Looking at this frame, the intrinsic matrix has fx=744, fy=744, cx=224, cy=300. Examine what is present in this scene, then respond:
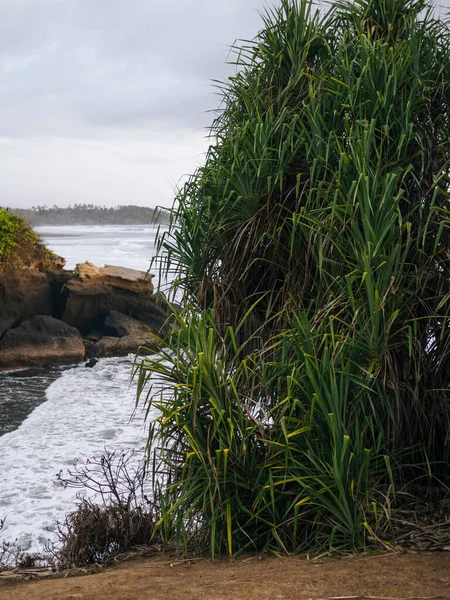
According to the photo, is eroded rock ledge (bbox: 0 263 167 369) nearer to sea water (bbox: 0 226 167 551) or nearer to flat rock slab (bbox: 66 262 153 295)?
flat rock slab (bbox: 66 262 153 295)

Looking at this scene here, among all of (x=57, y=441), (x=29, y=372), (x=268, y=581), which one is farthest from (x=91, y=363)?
(x=268, y=581)

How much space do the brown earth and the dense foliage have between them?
0.80 feet

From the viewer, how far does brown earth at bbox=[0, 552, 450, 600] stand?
11.7 feet

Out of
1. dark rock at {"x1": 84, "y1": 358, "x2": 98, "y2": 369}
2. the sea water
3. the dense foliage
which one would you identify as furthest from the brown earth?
dark rock at {"x1": 84, "y1": 358, "x2": 98, "y2": 369}

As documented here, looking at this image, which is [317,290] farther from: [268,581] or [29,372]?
[29,372]

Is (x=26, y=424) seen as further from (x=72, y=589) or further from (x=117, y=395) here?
(x=72, y=589)

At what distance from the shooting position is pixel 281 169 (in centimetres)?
578

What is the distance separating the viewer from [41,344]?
17.8m

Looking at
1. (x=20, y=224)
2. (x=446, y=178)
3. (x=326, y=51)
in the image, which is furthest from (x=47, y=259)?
(x=446, y=178)

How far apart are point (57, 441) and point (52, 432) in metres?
0.54

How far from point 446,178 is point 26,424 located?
8700 millimetres

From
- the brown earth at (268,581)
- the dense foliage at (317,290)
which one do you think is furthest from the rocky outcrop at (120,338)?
the brown earth at (268,581)

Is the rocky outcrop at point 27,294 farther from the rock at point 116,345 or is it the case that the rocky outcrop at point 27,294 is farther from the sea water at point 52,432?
the sea water at point 52,432

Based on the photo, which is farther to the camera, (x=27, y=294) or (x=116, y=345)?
(x=27, y=294)
